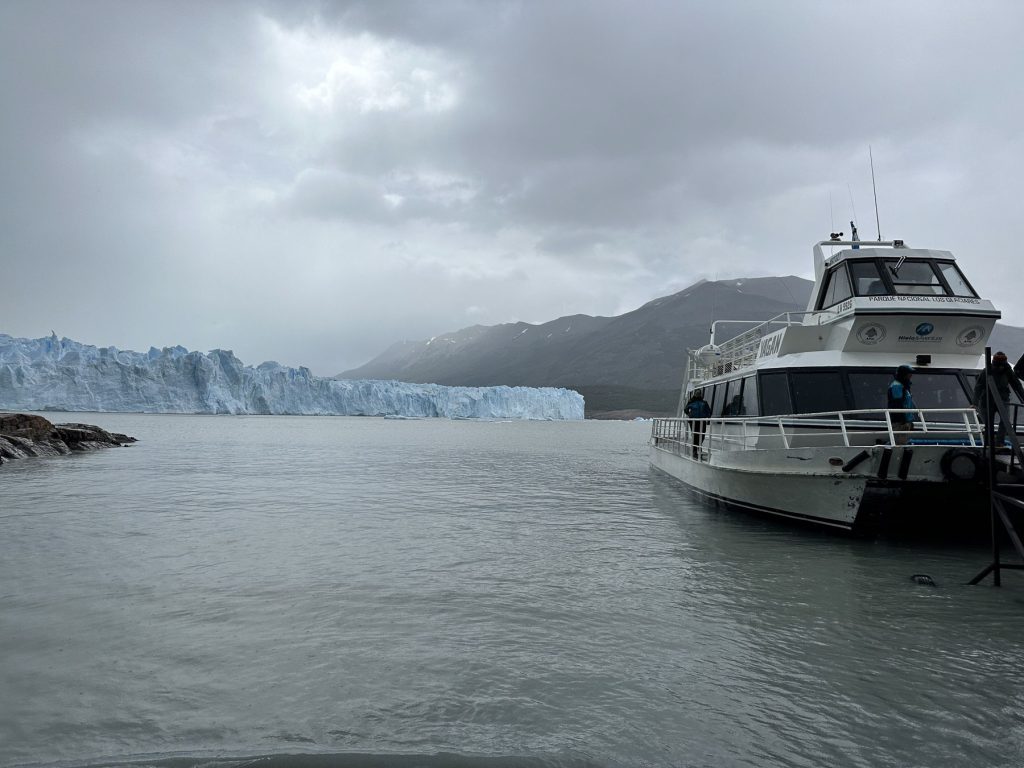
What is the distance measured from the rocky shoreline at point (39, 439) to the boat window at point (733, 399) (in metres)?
24.6

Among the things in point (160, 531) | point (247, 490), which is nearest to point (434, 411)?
point (247, 490)

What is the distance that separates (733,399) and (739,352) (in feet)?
12.0

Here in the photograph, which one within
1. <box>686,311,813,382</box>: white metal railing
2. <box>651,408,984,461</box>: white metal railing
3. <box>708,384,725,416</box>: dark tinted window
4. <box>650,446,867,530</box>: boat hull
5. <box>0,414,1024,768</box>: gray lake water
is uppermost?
<box>686,311,813,382</box>: white metal railing

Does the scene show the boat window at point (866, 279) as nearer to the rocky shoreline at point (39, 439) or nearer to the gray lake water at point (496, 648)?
the gray lake water at point (496, 648)

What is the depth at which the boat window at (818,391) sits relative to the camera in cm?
1045

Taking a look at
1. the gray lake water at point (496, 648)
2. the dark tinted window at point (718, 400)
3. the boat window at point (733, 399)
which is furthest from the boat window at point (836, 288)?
the gray lake water at point (496, 648)

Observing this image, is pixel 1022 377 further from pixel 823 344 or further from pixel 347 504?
pixel 347 504

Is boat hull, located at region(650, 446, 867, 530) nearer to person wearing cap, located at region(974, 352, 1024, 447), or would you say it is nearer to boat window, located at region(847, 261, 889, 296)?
person wearing cap, located at region(974, 352, 1024, 447)

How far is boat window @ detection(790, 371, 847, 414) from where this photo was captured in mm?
10453

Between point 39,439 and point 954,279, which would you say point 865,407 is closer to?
point 954,279

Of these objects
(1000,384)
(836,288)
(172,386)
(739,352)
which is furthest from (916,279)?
(172,386)

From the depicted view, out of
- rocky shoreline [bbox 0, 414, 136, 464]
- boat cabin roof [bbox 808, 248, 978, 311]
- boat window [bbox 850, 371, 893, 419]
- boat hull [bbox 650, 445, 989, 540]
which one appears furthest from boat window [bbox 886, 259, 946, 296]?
rocky shoreline [bbox 0, 414, 136, 464]

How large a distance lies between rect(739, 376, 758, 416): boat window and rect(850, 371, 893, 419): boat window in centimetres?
159

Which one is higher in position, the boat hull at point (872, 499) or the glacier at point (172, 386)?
the glacier at point (172, 386)
